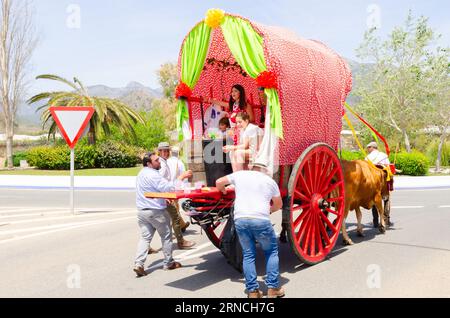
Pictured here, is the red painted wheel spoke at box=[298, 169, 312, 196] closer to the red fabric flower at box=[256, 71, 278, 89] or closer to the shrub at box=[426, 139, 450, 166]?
the red fabric flower at box=[256, 71, 278, 89]

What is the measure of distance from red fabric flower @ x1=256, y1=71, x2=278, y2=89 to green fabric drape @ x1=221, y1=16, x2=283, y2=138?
68 millimetres

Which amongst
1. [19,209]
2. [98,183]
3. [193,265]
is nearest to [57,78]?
[98,183]

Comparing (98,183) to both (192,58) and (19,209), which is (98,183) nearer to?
(19,209)

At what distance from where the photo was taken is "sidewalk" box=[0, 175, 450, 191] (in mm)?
20328

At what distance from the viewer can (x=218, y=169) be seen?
6.81 metres

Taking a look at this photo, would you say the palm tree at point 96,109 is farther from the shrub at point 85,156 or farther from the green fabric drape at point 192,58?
the green fabric drape at point 192,58

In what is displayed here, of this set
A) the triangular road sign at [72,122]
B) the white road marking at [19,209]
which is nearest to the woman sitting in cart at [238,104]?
the triangular road sign at [72,122]

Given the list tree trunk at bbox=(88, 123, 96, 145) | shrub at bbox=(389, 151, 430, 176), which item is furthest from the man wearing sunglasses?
tree trunk at bbox=(88, 123, 96, 145)

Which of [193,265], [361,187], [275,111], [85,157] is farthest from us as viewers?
[85,157]

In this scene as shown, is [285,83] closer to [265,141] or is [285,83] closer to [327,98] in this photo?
[265,141]

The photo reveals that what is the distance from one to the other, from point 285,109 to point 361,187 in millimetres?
3130

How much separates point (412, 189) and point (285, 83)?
49.1ft

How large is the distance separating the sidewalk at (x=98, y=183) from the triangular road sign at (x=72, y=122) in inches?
314

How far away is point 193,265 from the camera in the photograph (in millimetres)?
7086
